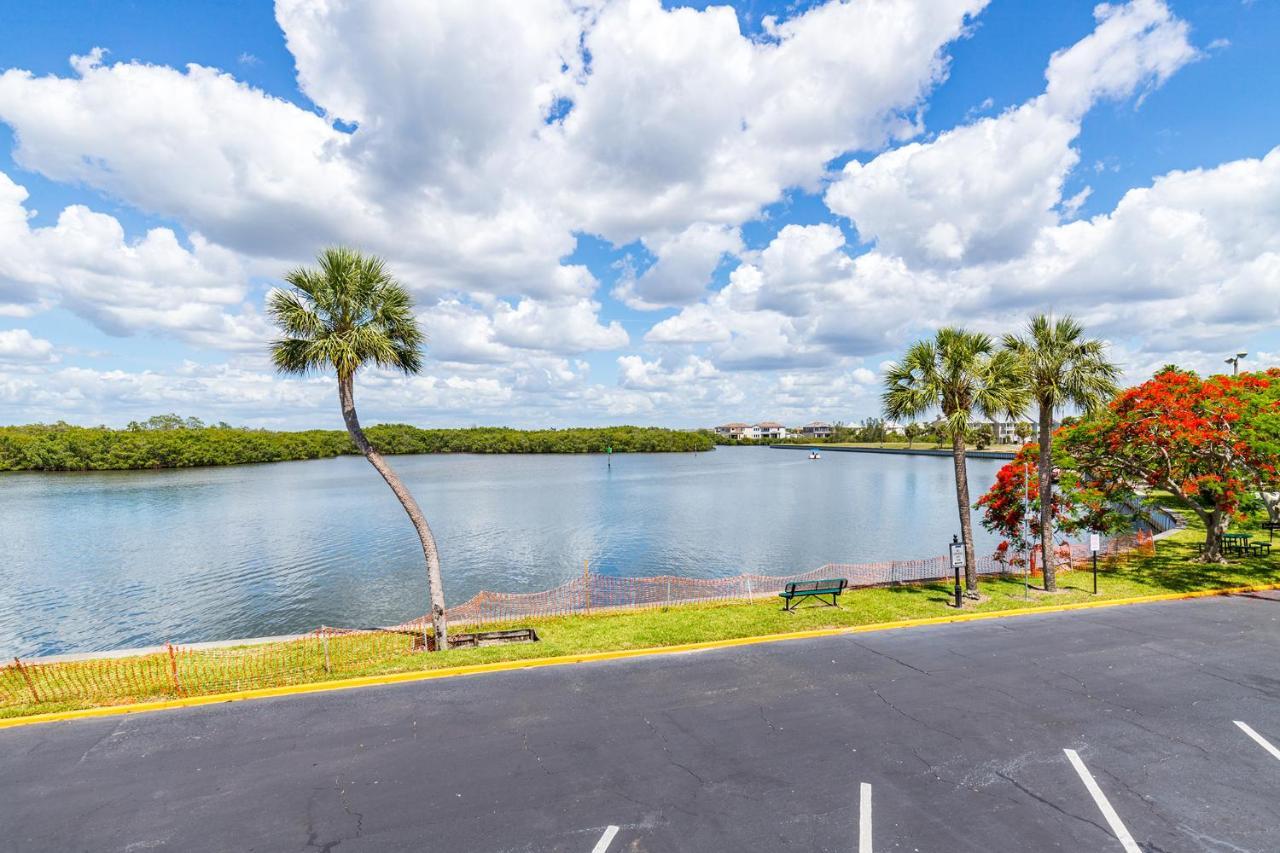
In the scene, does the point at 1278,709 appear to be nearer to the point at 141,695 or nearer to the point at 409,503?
the point at 409,503

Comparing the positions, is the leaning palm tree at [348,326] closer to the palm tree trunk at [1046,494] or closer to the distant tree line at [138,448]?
the palm tree trunk at [1046,494]

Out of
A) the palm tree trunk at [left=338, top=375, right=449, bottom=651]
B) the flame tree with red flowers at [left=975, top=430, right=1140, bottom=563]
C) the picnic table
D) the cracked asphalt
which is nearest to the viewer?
the cracked asphalt

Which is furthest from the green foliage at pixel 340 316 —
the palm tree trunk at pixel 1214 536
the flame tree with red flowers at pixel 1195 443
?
the palm tree trunk at pixel 1214 536

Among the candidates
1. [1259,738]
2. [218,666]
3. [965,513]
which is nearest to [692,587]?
[965,513]

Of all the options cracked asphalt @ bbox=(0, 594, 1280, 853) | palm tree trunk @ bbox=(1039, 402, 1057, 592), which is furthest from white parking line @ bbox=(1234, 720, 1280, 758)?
palm tree trunk @ bbox=(1039, 402, 1057, 592)

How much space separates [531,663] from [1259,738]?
12327 mm

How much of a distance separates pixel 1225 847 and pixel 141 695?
16832 mm

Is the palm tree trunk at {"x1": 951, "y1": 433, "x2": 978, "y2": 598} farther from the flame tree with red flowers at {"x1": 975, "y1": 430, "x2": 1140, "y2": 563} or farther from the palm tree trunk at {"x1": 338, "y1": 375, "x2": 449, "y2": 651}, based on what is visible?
the palm tree trunk at {"x1": 338, "y1": 375, "x2": 449, "y2": 651}

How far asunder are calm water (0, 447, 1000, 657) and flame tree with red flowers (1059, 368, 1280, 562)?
14.1 meters

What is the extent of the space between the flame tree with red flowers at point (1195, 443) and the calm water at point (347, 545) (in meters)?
14.1

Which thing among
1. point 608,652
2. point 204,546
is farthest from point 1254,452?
point 204,546

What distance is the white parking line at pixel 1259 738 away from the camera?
8.39 m

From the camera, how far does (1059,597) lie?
58.3 ft

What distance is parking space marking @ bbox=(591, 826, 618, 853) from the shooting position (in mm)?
6525
